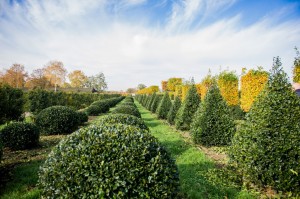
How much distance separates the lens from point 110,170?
3.27 metres

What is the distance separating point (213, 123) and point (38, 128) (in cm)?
760

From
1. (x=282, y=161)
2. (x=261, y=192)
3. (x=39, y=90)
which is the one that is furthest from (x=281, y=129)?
(x=39, y=90)

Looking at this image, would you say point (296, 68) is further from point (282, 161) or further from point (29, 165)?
point (29, 165)

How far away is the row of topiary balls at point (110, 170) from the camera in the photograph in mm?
3223

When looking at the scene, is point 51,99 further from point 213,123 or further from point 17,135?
point 213,123

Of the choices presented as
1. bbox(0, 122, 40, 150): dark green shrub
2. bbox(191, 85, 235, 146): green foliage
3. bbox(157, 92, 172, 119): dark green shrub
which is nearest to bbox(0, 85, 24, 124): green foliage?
bbox(0, 122, 40, 150): dark green shrub

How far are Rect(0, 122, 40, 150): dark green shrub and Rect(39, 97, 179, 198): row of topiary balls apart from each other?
207 inches

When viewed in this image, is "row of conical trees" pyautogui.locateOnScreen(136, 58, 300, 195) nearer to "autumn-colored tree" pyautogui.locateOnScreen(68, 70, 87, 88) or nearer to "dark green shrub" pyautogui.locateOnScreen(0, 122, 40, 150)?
"dark green shrub" pyautogui.locateOnScreen(0, 122, 40, 150)

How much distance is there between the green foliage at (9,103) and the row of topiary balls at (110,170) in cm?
880

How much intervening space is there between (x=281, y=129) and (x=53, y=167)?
16.2 feet

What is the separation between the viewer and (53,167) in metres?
3.48

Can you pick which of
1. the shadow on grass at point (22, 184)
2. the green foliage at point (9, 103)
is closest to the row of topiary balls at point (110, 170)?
the shadow on grass at point (22, 184)

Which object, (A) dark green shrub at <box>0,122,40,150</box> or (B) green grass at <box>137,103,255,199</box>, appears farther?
(A) dark green shrub at <box>0,122,40,150</box>

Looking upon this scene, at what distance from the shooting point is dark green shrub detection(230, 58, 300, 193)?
179 inches
